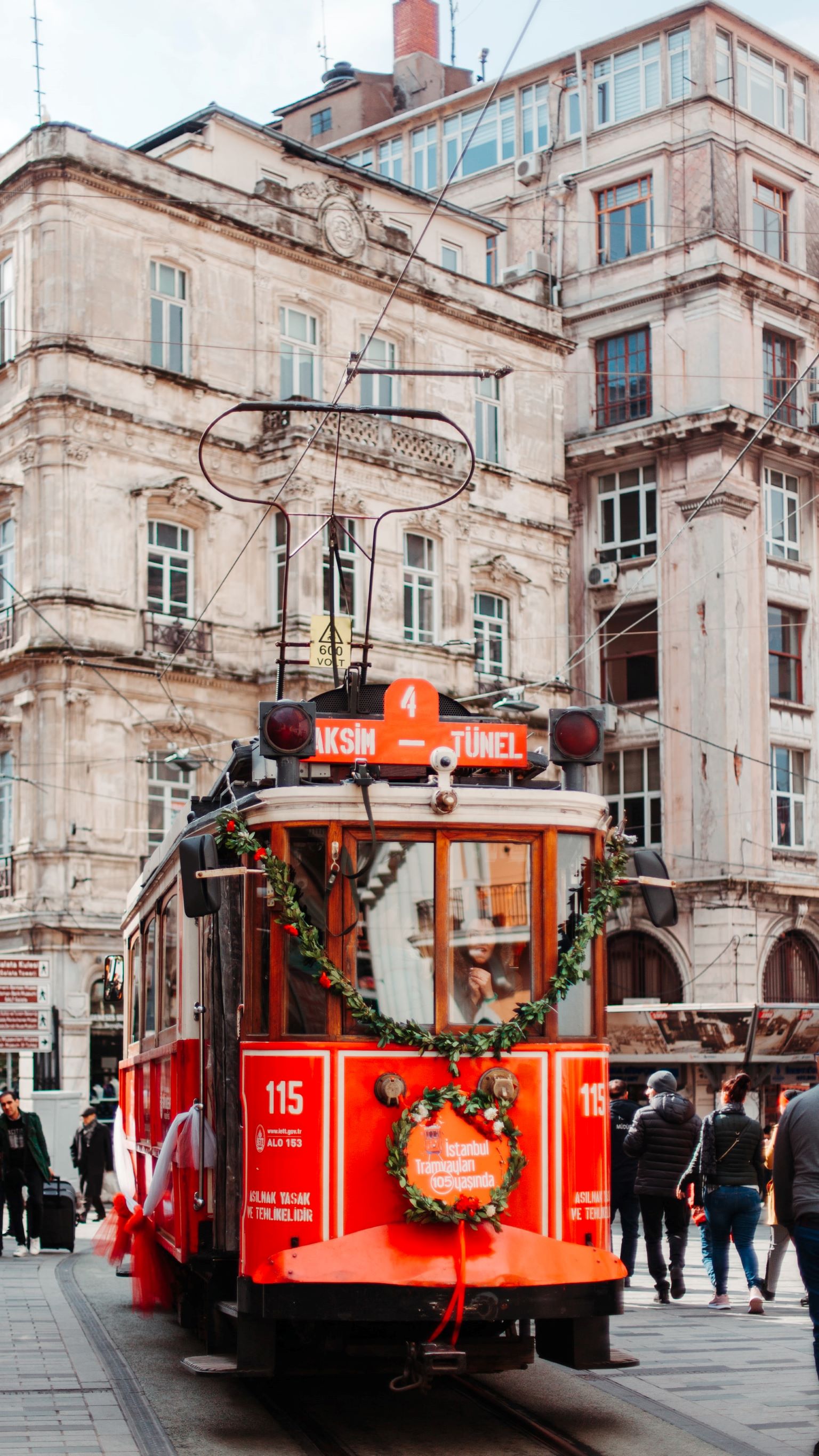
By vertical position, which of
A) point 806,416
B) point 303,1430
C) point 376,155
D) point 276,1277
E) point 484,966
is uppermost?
point 376,155

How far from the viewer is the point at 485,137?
42438mm

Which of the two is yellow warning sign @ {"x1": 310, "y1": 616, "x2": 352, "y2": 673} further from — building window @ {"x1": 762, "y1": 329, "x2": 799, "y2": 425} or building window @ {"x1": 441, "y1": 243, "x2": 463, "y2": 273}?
building window @ {"x1": 762, "y1": 329, "x2": 799, "y2": 425}

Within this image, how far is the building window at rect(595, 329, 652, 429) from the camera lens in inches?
1531

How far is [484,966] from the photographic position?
8266 millimetres

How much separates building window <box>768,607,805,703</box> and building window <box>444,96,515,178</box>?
12.3 metres

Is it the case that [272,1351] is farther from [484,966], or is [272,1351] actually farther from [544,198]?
[544,198]

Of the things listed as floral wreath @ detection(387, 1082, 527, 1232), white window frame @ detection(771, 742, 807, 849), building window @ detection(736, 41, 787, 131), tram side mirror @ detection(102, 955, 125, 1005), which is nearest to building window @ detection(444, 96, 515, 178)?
building window @ detection(736, 41, 787, 131)

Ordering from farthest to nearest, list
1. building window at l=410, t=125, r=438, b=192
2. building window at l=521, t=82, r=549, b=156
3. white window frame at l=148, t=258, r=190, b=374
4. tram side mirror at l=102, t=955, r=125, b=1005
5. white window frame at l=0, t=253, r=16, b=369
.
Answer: building window at l=410, t=125, r=438, b=192 → building window at l=521, t=82, r=549, b=156 → white window frame at l=148, t=258, r=190, b=374 → white window frame at l=0, t=253, r=16, b=369 → tram side mirror at l=102, t=955, r=125, b=1005

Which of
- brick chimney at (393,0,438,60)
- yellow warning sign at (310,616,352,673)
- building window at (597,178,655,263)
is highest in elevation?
brick chimney at (393,0,438,60)

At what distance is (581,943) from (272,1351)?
2.20m

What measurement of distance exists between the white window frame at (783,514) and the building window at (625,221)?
5.44 meters

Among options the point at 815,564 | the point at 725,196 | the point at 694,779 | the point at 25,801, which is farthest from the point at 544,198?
the point at 25,801

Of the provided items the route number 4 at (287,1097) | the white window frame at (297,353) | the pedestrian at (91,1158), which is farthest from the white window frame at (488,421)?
the route number 4 at (287,1097)

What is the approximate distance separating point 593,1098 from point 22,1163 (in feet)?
35.9
